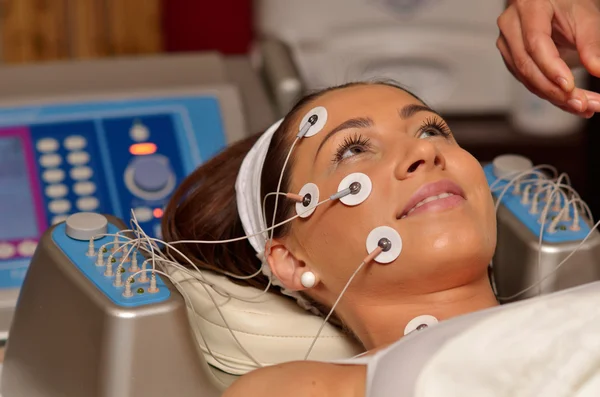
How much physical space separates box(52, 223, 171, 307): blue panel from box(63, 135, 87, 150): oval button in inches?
15.0

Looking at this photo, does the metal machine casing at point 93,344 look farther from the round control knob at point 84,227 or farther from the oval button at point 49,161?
the oval button at point 49,161

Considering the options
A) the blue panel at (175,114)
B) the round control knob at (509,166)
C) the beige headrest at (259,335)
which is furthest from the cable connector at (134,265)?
the round control knob at (509,166)

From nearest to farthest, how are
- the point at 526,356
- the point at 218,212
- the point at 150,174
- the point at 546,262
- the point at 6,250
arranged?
the point at 526,356 < the point at 546,262 < the point at 218,212 < the point at 6,250 < the point at 150,174

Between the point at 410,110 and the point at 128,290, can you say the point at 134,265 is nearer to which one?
the point at 128,290

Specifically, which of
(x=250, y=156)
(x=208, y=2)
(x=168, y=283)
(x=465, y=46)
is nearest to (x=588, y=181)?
(x=465, y=46)

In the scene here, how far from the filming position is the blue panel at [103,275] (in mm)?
1201

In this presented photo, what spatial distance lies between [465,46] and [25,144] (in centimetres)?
122

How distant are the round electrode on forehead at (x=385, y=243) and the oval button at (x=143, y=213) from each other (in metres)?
0.58

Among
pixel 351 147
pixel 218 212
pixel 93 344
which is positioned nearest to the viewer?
pixel 93 344

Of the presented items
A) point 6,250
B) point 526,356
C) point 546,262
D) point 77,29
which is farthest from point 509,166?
point 77,29

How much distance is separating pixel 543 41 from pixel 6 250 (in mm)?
925

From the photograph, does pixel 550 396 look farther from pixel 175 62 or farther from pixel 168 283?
pixel 175 62

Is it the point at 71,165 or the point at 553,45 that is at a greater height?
the point at 553,45

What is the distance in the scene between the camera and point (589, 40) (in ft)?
4.16
